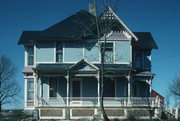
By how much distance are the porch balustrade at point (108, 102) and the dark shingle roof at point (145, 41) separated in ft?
19.6

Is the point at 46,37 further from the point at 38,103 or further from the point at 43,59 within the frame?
the point at 38,103

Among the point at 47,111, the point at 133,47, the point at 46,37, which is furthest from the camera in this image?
the point at 133,47

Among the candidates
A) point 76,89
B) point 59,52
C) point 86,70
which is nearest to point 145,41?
point 86,70

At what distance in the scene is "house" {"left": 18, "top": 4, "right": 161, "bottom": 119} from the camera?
3102 cm

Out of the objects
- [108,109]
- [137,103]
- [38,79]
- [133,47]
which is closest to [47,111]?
[38,79]

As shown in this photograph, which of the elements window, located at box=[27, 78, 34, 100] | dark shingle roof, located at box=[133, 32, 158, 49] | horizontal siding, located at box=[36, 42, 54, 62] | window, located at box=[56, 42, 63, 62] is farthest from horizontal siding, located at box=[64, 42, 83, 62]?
dark shingle roof, located at box=[133, 32, 158, 49]

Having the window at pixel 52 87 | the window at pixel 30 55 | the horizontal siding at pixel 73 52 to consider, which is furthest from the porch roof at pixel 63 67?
the window at pixel 30 55

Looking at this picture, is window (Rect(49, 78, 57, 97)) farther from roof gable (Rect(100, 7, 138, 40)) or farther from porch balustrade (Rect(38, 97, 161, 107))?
roof gable (Rect(100, 7, 138, 40))

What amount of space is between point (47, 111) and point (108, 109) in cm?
498

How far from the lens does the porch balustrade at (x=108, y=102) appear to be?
31344 millimetres

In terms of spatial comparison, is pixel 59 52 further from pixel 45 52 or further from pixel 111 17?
pixel 111 17

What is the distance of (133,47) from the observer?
115ft

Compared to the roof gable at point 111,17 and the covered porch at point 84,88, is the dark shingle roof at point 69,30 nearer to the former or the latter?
the roof gable at point 111,17

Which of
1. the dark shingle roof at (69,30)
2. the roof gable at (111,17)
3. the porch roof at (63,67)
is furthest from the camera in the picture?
the dark shingle roof at (69,30)
